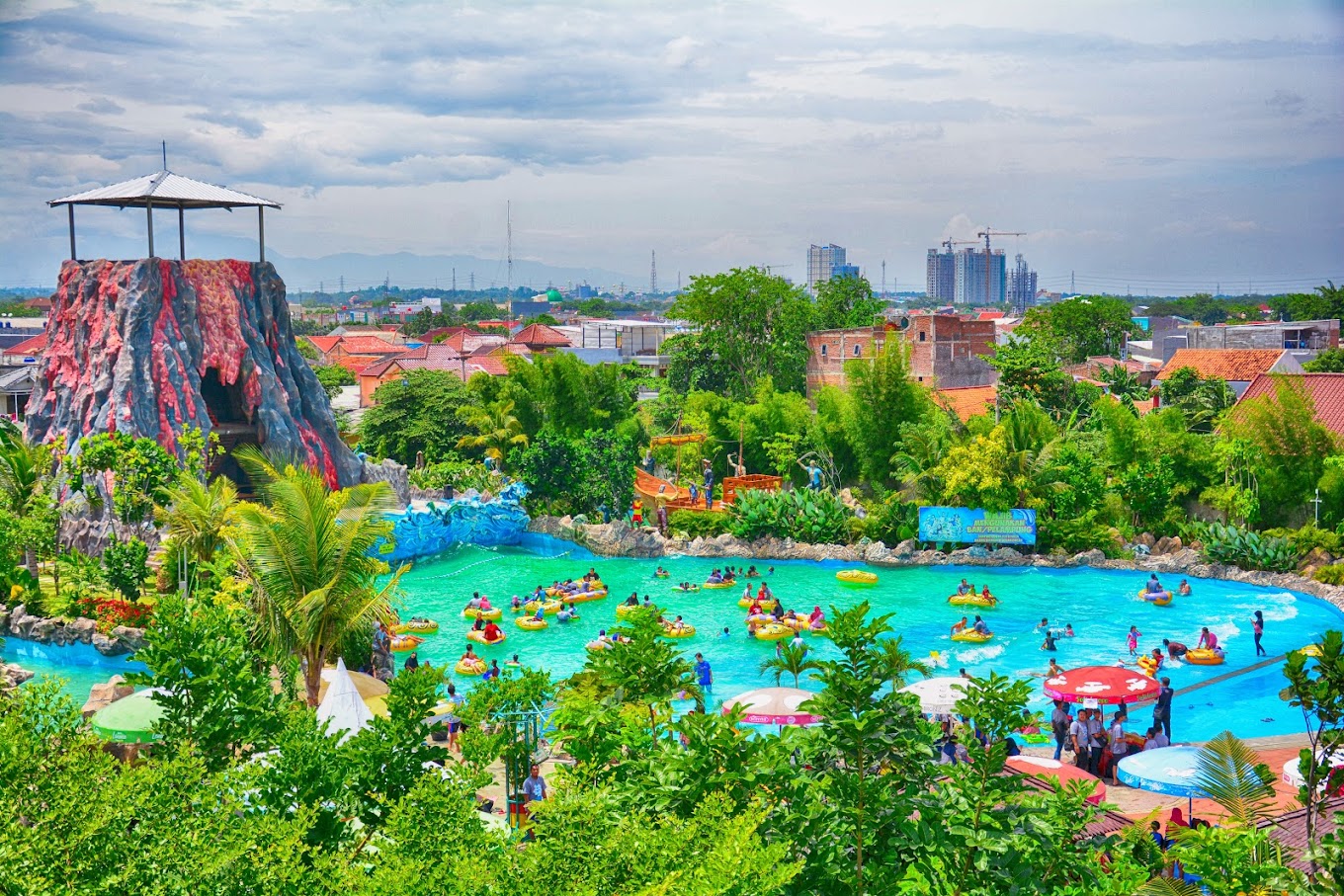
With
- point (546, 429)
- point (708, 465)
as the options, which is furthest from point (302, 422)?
point (708, 465)

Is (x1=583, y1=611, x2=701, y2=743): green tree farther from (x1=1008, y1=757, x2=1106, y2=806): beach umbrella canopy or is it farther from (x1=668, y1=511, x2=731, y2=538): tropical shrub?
(x1=668, y1=511, x2=731, y2=538): tropical shrub

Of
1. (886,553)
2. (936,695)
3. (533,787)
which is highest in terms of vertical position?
(936,695)

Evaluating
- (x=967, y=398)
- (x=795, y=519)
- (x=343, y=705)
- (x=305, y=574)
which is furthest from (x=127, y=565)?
(x=967, y=398)

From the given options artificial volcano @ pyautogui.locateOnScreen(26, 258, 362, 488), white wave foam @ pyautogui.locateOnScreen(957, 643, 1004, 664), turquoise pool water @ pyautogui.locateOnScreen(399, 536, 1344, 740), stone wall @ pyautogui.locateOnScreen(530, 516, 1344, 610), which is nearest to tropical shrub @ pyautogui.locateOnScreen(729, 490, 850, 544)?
stone wall @ pyautogui.locateOnScreen(530, 516, 1344, 610)

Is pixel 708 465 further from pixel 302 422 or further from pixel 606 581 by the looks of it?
pixel 302 422

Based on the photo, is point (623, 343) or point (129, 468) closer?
point (129, 468)

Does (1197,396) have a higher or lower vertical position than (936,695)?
higher

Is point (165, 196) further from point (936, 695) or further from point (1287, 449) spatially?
point (1287, 449)
